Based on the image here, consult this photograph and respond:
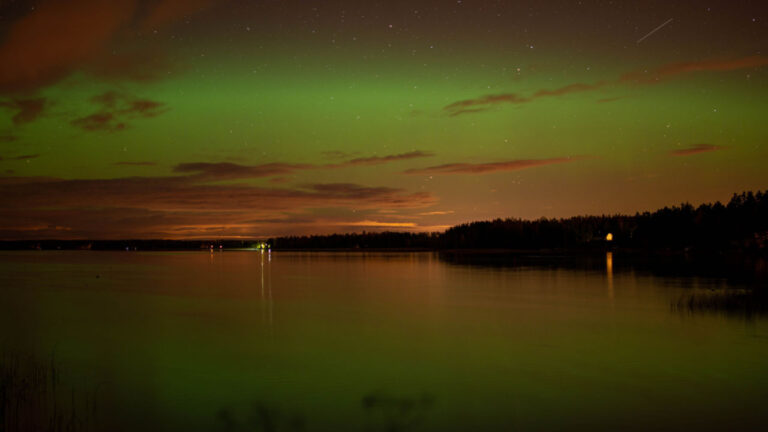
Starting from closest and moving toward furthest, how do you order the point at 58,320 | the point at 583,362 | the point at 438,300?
1. the point at 583,362
2. the point at 58,320
3. the point at 438,300

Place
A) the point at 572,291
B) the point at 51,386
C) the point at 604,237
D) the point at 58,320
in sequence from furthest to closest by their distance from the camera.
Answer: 1. the point at 604,237
2. the point at 572,291
3. the point at 58,320
4. the point at 51,386

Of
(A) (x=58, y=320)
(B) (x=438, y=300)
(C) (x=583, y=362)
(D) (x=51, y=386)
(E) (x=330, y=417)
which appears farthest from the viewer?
(B) (x=438, y=300)

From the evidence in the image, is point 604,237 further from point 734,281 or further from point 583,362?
point 583,362

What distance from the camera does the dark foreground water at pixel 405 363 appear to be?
51.4 ft

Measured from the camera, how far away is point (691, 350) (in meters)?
23.3

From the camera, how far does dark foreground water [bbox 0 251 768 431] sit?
15664mm

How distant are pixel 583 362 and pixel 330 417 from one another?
10.2m

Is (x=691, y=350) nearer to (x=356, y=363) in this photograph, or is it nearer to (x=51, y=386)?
(x=356, y=363)

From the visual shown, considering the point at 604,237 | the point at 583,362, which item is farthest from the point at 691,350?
the point at 604,237

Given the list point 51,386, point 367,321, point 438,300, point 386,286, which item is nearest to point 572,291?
point 438,300

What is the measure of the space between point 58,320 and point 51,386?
60.7 feet

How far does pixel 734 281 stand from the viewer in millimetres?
51781

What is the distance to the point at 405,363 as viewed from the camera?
2252cm

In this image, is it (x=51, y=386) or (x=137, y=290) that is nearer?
(x=51, y=386)
